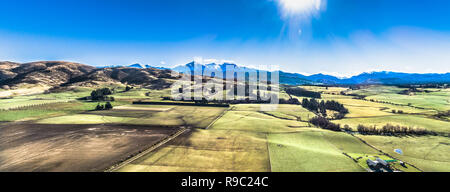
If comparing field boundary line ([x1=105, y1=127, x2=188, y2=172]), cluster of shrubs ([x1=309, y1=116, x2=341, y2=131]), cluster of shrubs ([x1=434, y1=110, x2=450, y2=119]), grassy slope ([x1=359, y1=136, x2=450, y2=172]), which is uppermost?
cluster of shrubs ([x1=434, y1=110, x2=450, y2=119])

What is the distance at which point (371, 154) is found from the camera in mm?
37031

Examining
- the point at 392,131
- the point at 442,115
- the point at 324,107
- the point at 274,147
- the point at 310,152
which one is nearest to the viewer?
the point at 310,152

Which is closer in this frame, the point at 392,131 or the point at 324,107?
the point at 392,131

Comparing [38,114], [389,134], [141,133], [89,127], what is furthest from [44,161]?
[389,134]

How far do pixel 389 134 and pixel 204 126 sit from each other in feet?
174

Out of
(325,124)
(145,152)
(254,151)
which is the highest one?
(325,124)

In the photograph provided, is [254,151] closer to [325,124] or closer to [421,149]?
[325,124]

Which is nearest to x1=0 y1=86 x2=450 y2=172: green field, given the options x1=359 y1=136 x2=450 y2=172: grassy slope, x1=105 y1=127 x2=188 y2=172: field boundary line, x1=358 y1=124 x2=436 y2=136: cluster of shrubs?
x1=359 y1=136 x2=450 y2=172: grassy slope

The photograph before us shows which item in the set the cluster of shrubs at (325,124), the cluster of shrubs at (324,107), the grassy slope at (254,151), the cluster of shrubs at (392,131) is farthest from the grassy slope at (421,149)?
the cluster of shrubs at (324,107)

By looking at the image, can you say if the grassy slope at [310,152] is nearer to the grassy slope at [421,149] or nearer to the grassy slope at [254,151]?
the grassy slope at [254,151]

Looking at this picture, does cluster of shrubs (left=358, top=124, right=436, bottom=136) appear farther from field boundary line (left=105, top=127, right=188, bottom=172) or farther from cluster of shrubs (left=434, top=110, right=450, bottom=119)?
field boundary line (left=105, top=127, right=188, bottom=172)

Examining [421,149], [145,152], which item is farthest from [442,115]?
[145,152]
